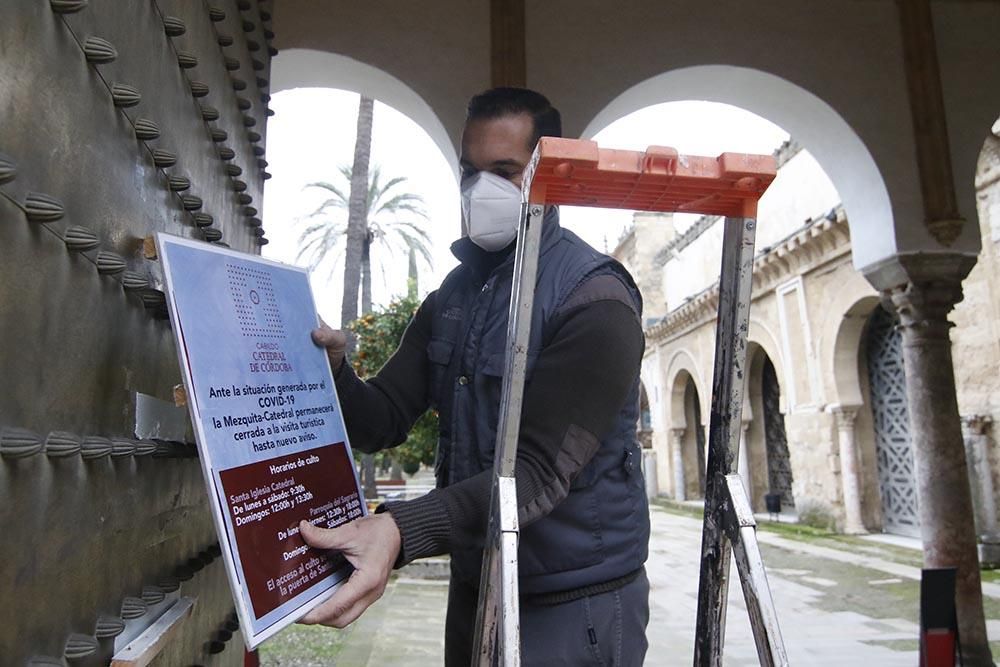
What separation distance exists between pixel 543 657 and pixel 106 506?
0.92 m

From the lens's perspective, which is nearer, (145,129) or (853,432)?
(145,129)

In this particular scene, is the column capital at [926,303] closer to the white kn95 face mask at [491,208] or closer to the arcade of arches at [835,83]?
the arcade of arches at [835,83]

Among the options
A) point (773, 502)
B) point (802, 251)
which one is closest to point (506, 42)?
point (802, 251)

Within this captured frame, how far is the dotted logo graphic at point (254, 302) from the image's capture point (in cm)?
122

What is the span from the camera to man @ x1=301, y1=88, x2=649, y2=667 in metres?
1.35

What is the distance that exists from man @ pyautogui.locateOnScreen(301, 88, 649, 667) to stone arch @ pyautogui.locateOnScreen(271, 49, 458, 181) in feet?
7.74

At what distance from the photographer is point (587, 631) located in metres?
1.51

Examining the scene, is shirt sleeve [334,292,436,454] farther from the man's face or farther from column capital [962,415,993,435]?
column capital [962,415,993,435]

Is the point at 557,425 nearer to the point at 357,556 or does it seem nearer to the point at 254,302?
the point at 357,556

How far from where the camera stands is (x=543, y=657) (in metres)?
1.50

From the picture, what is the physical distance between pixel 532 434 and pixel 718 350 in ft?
1.39

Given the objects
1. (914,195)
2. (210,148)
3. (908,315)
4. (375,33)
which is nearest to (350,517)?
(210,148)

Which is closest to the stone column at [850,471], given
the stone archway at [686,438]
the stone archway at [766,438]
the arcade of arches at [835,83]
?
the stone archway at [766,438]

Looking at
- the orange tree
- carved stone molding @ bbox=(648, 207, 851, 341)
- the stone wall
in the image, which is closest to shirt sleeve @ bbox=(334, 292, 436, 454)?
the orange tree
